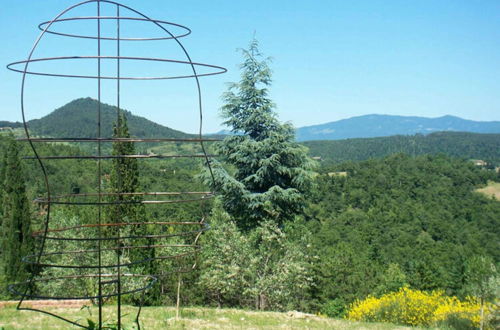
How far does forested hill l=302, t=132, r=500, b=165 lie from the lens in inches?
4427

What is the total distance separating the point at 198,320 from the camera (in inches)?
399

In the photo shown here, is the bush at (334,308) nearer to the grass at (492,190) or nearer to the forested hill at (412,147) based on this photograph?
the grass at (492,190)

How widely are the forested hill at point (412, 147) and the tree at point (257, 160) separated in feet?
293

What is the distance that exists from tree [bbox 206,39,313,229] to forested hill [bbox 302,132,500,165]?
89263 mm

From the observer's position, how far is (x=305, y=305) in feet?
65.4

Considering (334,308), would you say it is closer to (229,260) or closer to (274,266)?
(274,266)

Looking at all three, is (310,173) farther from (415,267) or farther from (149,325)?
(415,267)

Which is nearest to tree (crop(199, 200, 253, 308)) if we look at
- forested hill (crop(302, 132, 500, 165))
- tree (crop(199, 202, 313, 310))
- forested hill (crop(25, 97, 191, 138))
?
tree (crop(199, 202, 313, 310))

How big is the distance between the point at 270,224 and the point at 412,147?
10615cm

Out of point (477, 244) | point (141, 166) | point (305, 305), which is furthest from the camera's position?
point (477, 244)

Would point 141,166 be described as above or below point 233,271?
above

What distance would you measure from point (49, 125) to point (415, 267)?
132 feet

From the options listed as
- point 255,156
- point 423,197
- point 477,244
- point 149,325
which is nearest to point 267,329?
point 149,325

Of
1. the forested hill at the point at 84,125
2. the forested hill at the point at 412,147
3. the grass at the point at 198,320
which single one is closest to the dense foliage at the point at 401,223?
the grass at the point at 198,320
